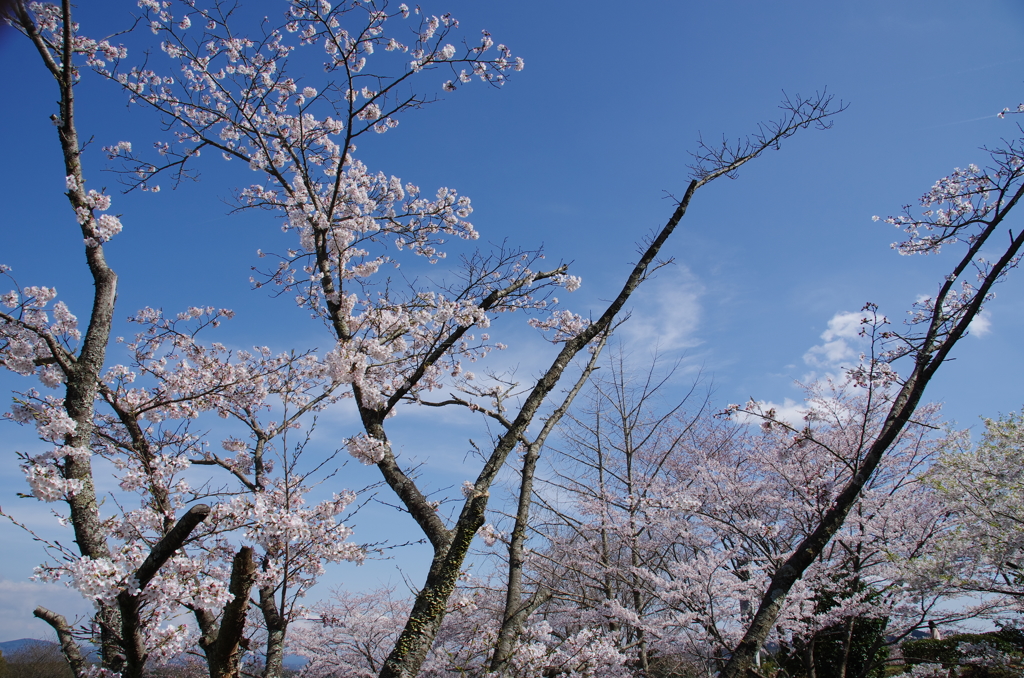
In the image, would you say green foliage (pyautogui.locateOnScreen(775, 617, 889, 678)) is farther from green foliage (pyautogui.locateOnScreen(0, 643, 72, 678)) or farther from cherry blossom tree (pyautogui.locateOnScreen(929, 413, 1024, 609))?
green foliage (pyautogui.locateOnScreen(0, 643, 72, 678))

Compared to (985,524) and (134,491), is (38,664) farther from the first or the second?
(985,524)

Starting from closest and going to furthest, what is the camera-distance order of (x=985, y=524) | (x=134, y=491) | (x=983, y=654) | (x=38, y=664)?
(x=134, y=491), (x=985, y=524), (x=983, y=654), (x=38, y=664)

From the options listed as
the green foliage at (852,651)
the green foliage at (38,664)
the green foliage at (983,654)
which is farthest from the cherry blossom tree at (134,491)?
the green foliage at (38,664)

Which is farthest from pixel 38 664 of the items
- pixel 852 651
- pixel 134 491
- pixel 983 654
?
pixel 983 654

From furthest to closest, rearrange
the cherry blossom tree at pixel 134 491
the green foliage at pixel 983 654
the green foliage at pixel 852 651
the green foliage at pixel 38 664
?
1. the green foliage at pixel 38 664
2. the green foliage at pixel 852 651
3. the green foliage at pixel 983 654
4. the cherry blossom tree at pixel 134 491

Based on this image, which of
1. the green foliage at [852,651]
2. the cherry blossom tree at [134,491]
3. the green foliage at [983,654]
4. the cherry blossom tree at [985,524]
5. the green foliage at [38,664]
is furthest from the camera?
the green foliage at [38,664]

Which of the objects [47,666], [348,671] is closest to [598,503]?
[348,671]

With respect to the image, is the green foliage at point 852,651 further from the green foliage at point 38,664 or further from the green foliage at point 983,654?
the green foliage at point 38,664

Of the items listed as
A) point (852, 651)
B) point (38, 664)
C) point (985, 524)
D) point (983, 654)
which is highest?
point (985, 524)

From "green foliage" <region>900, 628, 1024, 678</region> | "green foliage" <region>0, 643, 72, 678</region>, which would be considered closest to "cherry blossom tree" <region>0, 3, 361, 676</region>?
"green foliage" <region>900, 628, 1024, 678</region>

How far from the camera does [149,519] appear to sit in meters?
3.93

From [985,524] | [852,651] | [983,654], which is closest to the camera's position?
[985,524]

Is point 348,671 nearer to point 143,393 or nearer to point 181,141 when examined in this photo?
point 143,393

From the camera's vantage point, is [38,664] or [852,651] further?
[38,664]
